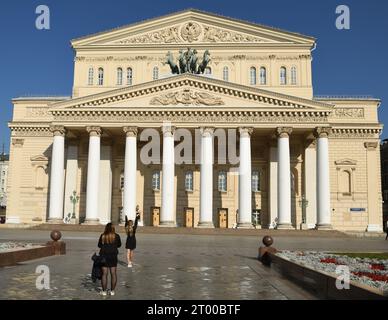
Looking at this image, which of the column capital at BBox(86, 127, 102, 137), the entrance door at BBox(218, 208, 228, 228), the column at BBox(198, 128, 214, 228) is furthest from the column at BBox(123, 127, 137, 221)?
the entrance door at BBox(218, 208, 228, 228)

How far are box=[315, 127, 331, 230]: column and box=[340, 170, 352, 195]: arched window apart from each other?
7.54 metres

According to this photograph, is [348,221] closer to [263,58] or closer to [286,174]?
[286,174]

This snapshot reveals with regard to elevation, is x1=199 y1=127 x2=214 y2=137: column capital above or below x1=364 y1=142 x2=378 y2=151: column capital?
above

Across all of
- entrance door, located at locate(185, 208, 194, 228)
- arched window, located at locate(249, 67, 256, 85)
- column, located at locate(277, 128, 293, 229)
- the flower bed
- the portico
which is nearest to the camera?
the flower bed

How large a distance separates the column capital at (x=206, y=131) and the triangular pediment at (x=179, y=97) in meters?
1.97

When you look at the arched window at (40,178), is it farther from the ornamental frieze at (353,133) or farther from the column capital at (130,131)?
the ornamental frieze at (353,133)

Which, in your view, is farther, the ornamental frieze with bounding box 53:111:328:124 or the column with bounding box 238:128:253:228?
the ornamental frieze with bounding box 53:111:328:124

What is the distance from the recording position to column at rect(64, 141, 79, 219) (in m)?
50.6

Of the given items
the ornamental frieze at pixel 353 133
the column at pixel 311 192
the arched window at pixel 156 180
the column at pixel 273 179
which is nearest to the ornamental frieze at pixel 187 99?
the column at pixel 273 179

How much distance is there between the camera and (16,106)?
55156 mm

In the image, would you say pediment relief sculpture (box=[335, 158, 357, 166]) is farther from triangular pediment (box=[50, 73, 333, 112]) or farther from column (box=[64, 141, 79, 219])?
column (box=[64, 141, 79, 219])

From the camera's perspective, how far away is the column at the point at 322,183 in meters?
44.5

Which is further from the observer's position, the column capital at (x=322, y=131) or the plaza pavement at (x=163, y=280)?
the column capital at (x=322, y=131)
